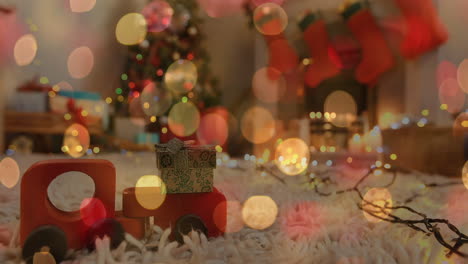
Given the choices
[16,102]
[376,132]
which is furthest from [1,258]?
[376,132]

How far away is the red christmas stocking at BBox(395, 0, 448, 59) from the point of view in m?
2.12

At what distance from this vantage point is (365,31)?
2396 mm

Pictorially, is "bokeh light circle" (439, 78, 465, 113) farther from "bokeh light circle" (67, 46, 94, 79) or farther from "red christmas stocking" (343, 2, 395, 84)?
"bokeh light circle" (67, 46, 94, 79)

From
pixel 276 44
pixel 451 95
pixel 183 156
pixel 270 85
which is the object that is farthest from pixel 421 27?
pixel 183 156

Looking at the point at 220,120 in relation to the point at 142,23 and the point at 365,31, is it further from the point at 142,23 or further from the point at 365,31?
the point at 365,31

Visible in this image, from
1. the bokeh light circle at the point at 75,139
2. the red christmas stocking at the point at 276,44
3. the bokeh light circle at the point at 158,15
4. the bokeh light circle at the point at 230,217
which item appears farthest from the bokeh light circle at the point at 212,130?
the bokeh light circle at the point at 230,217

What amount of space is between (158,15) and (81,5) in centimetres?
56

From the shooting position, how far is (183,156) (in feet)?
1.62

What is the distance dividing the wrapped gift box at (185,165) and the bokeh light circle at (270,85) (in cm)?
236

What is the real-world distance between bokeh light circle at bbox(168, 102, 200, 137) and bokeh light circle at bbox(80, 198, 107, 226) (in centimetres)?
203

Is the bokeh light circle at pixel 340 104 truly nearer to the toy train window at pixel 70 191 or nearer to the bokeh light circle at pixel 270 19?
the bokeh light circle at pixel 270 19

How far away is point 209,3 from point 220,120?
4.06 ft

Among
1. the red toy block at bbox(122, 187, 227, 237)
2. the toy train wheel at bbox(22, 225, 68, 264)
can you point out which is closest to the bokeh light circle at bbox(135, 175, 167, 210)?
the red toy block at bbox(122, 187, 227, 237)

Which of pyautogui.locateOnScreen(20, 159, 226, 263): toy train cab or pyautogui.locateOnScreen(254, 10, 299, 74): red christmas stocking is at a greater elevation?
pyautogui.locateOnScreen(254, 10, 299, 74): red christmas stocking
